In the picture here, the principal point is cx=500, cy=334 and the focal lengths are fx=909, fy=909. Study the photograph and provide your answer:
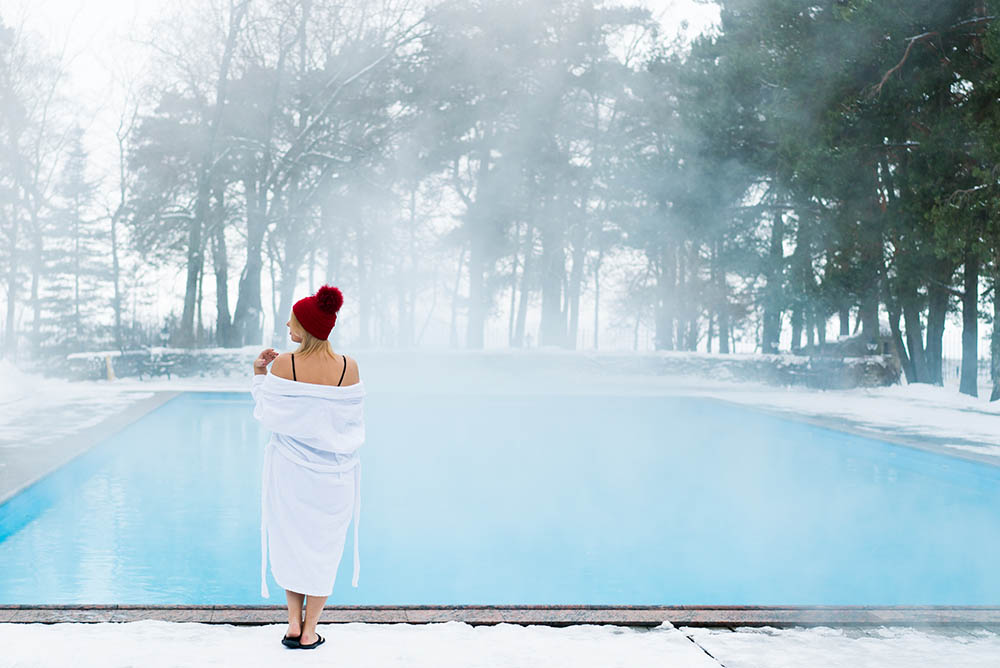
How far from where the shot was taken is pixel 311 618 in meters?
2.79

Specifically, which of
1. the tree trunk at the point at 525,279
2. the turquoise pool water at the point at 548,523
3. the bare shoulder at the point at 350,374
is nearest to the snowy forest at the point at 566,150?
the tree trunk at the point at 525,279

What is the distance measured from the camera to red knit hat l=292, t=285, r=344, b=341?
2760 millimetres

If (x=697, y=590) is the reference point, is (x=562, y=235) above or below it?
above

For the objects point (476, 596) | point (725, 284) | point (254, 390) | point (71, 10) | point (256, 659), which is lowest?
point (476, 596)

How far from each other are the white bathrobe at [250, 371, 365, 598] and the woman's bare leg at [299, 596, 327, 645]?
33 mm

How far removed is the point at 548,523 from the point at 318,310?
154 inches

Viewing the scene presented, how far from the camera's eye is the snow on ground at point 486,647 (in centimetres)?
265

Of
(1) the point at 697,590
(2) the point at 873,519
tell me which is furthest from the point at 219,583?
(2) the point at 873,519

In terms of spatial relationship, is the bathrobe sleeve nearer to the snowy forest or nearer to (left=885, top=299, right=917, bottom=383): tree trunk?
the snowy forest

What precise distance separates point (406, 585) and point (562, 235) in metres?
19.3

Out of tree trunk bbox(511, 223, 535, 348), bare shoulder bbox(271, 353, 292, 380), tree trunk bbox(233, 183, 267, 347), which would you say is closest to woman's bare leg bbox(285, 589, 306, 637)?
bare shoulder bbox(271, 353, 292, 380)

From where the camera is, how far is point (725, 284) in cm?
2638

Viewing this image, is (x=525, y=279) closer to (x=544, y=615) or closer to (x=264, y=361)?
(x=544, y=615)

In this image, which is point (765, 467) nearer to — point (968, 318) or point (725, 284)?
point (968, 318)
